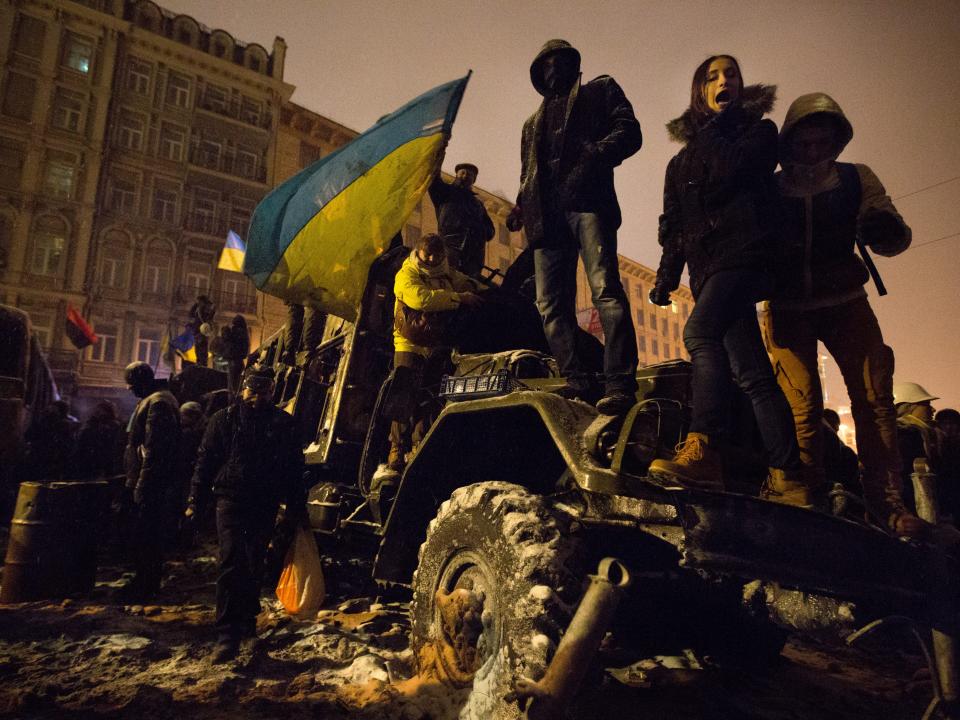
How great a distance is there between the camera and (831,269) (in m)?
2.67

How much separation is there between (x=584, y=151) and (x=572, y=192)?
0.79 feet

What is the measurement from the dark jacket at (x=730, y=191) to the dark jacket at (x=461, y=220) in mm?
3414

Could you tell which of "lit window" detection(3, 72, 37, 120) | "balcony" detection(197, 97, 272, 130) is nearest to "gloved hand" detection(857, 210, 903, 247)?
"balcony" detection(197, 97, 272, 130)

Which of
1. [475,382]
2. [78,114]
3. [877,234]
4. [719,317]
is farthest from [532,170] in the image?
[78,114]

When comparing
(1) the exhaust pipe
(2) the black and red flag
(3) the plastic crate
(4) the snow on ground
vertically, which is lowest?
(4) the snow on ground

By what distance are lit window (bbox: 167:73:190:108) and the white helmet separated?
119 feet

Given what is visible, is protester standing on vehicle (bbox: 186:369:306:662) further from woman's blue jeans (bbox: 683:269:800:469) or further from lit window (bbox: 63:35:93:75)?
lit window (bbox: 63:35:93:75)

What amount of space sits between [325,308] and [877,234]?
4363 millimetres

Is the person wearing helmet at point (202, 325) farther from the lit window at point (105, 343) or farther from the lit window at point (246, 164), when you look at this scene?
the lit window at point (246, 164)

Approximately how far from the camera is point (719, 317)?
2404 millimetres

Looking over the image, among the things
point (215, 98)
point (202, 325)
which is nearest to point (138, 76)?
point (215, 98)

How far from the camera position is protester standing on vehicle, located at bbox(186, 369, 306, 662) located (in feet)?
13.2

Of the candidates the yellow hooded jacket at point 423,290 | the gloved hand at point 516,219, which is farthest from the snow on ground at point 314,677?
the gloved hand at point 516,219

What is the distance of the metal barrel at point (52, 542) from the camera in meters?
4.83
